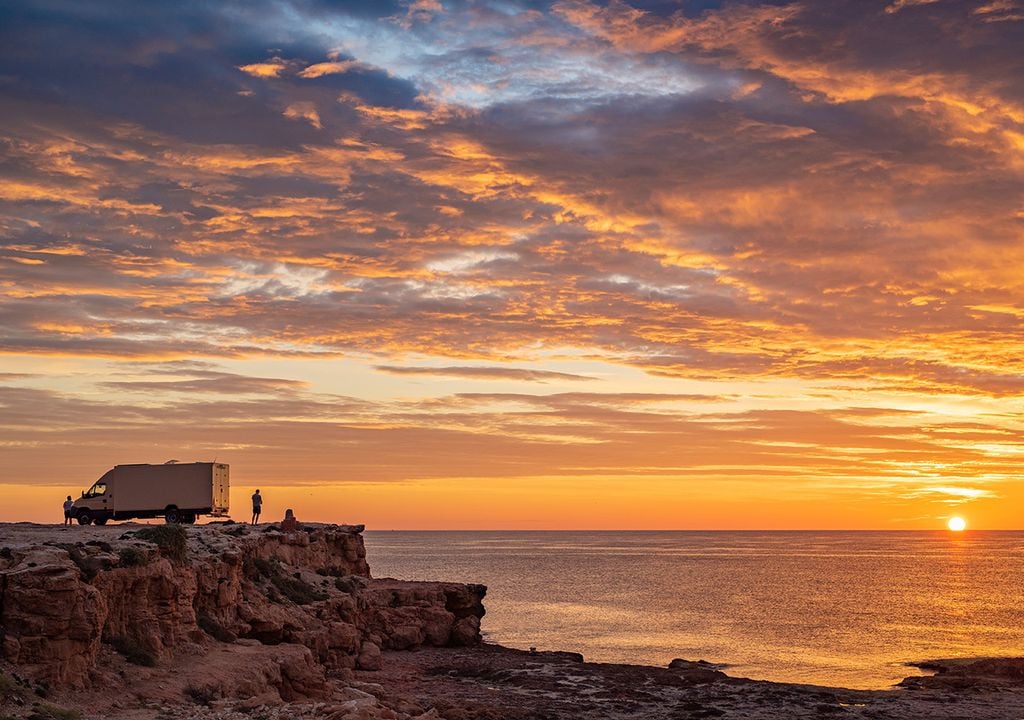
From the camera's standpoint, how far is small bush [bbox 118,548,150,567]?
28219mm

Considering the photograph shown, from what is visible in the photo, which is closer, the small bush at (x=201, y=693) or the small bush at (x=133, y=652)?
the small bush at (x=201, y=693)

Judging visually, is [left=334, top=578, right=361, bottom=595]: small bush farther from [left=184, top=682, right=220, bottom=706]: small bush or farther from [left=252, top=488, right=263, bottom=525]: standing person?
[left=184, top=682, right=220, bottom=706]: small bush

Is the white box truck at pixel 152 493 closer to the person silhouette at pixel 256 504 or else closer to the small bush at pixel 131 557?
the person silhouette at pixel 256 504

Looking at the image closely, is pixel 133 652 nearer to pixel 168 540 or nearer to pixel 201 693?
pixel 201 693

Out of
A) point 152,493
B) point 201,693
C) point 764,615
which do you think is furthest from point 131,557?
point 764,615

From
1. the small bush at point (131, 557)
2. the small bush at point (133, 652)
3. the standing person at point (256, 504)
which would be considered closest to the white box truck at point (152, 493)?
the standing person at point (256, 504)

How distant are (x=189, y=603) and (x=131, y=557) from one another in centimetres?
311

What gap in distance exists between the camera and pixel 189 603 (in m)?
30.7

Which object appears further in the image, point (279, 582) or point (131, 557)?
point (279, 582)

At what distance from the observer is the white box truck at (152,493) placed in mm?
52281

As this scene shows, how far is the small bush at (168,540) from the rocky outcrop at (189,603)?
4 cm

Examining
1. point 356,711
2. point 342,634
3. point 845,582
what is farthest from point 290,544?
point 845,582

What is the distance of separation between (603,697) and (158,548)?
20718mm

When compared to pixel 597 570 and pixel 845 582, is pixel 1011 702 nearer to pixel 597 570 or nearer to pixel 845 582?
pixel 845 582
